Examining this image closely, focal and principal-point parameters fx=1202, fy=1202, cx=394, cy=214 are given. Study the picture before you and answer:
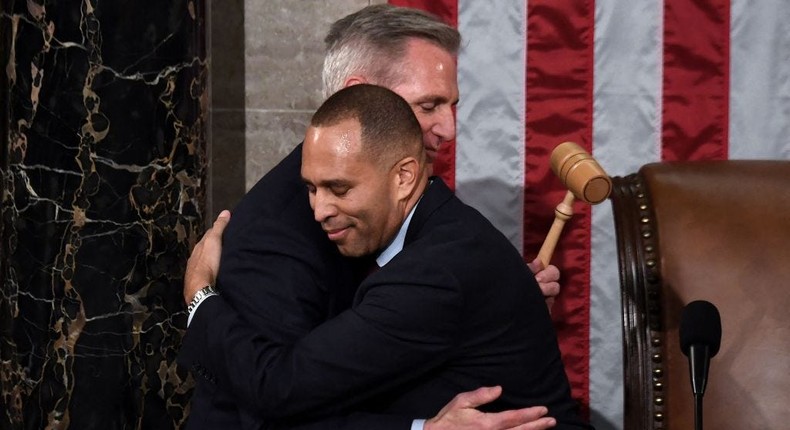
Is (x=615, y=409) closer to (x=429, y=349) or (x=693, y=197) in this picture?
(x=693, y=197)

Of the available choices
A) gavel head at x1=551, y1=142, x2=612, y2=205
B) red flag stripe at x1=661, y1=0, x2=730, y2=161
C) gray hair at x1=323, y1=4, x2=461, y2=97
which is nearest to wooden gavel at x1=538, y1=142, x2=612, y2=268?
gavel head at x1=551, y1=142, x2=612, y2=205

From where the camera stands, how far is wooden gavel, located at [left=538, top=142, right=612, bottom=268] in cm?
311

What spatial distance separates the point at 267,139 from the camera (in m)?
3.97

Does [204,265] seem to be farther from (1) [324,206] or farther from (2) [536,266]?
(2) [536,266]

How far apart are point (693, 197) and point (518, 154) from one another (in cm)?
82

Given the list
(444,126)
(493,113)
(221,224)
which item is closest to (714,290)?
(444,126)

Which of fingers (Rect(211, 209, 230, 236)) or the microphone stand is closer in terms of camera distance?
the microphone stand

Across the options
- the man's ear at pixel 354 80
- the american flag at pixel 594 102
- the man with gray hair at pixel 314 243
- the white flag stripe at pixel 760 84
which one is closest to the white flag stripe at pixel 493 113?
the american flag at pixel 594 102

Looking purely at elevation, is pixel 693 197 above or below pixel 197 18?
below

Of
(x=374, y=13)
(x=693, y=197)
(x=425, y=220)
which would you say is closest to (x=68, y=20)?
(x=374, y=13)

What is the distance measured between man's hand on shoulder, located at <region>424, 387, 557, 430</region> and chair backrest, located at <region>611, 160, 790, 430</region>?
0.72m

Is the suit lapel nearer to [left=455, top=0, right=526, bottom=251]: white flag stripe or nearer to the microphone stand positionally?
the microphone stand

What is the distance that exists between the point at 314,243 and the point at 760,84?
1.93m

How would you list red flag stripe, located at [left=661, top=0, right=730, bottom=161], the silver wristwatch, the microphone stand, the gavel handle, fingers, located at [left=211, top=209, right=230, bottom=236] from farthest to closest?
red flag stripe, located at [left=661, top=0, right=730, bottom=161] < the gavel handle < fingers, located at [left=211, top=209, right=230, bottom=236] < the silver wristwatch < the microphone stand
